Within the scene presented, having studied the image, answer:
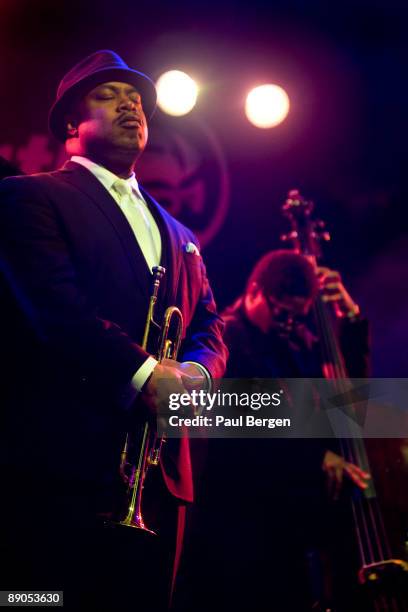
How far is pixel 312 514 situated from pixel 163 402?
1533mm

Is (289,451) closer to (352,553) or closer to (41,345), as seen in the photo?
(352,553)

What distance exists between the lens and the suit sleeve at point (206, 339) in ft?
6.38

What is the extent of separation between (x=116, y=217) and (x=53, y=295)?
15.9 inches

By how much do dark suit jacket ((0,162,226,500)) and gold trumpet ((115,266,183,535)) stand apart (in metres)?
0.03

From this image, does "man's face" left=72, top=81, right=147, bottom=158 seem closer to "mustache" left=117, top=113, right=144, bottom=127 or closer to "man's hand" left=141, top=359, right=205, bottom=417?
"mustache" left=117, top=113, right=144, bottom=127

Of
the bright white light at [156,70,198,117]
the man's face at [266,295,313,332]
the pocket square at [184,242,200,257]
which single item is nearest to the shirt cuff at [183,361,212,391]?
the pocket square at [184,242,200,257]

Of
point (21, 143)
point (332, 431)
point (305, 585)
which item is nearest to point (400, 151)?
point (332, 431)

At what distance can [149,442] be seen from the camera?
68.1 inches

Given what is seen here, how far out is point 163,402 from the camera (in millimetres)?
1603

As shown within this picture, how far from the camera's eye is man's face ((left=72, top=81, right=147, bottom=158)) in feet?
7.03

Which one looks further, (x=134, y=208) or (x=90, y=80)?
(x=90, y=80)

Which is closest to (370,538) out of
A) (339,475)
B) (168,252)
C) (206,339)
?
(339,475)

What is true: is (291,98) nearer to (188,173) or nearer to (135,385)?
(188,173)

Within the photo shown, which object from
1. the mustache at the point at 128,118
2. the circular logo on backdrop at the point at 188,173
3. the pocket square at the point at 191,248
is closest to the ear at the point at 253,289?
the circular logo on backdrop at the point at 188,173
